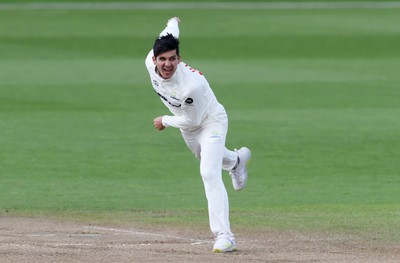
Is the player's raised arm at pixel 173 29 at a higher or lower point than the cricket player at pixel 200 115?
higher

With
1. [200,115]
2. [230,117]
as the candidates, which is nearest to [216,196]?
[200,115]

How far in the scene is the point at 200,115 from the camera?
980 cm

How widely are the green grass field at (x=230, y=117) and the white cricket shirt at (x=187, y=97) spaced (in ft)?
5.68

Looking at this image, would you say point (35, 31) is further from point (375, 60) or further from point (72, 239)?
point (72, 239)

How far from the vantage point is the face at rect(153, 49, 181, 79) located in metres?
→ 9.45

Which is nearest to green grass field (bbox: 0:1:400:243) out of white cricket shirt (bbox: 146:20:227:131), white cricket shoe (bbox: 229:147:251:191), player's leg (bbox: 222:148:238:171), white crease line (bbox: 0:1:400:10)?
white cricket shoe (bbox: 229:147:251:191)

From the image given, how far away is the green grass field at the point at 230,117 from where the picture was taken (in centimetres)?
1250

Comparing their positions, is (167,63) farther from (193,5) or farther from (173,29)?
(193,5)

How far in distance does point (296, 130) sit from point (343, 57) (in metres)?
8.62

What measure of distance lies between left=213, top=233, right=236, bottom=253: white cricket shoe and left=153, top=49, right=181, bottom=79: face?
141 cm

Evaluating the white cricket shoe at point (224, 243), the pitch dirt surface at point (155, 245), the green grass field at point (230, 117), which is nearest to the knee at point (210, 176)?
the white cricket shoe at point (224, 243)

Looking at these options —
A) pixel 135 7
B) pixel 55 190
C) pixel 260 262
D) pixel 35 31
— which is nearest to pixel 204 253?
pixel 260 262

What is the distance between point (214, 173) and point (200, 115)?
0.52 metres

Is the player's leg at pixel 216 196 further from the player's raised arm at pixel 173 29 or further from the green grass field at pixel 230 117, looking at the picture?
the green grass field at pixel 230 117
